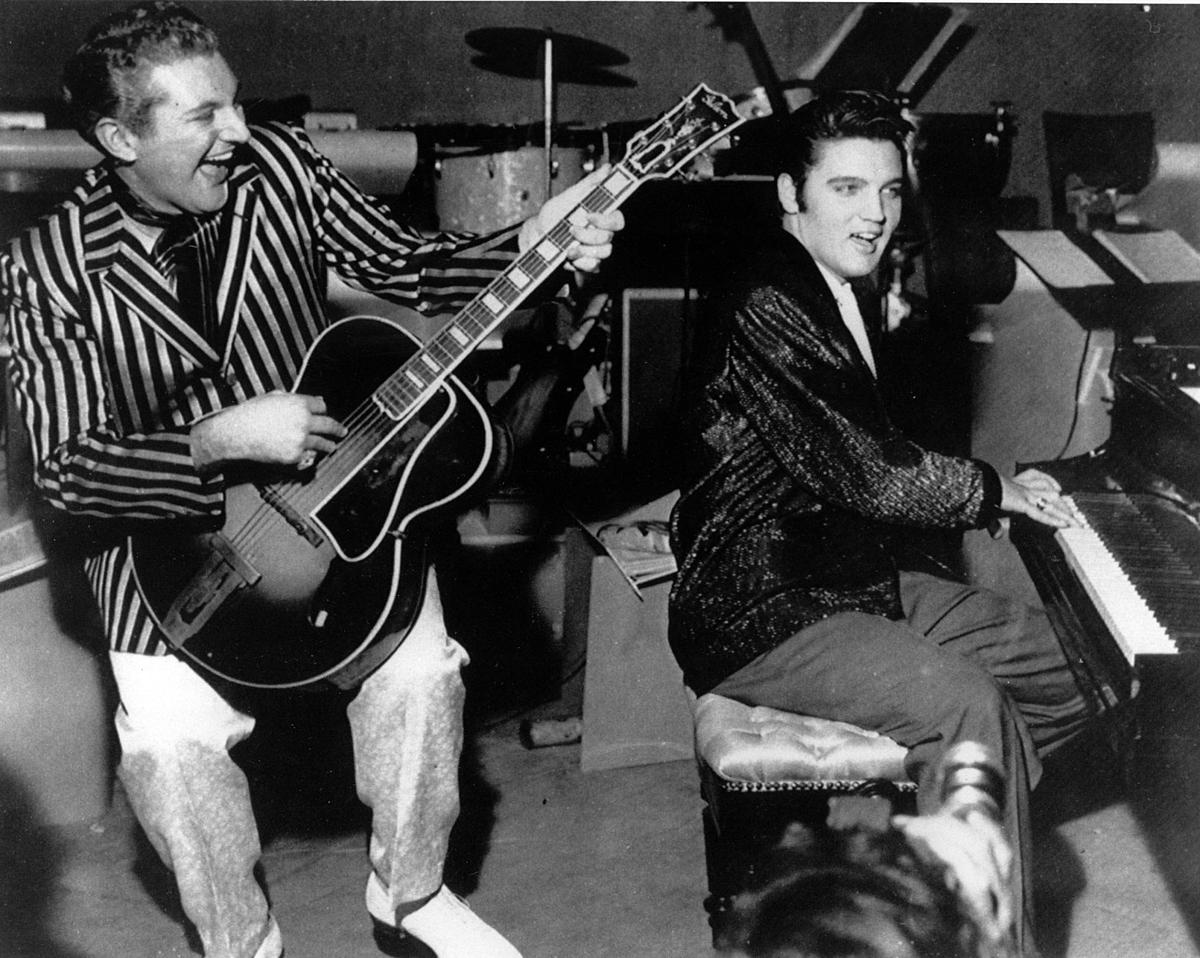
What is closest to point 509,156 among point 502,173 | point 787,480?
point 502,173

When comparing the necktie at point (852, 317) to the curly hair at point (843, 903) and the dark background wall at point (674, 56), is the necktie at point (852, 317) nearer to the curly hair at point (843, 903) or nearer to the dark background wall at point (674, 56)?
the curly hair at point (843, 903)

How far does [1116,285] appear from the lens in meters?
3.49

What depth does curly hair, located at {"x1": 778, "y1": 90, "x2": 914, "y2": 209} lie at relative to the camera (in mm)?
2074

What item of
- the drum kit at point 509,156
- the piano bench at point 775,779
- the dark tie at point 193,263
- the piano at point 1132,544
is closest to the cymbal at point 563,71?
the drum kit at point 509,156

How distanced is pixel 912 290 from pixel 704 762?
212 cm

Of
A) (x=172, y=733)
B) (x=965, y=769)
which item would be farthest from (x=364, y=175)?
(x=965, y=769)

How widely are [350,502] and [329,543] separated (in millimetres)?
86

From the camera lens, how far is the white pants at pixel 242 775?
204cm

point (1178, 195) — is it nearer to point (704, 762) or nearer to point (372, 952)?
point (704, 762)

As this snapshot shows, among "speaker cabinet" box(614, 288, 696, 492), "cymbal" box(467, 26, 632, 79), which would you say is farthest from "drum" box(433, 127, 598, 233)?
"speaker cabinet" box(614, 288, 696, 492)

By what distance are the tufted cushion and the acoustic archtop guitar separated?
65 cm

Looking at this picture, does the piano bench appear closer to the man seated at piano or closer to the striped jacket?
the man seated at piano

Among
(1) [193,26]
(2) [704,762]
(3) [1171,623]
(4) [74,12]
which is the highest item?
(4) [74,12]

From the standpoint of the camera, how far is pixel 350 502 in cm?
212
